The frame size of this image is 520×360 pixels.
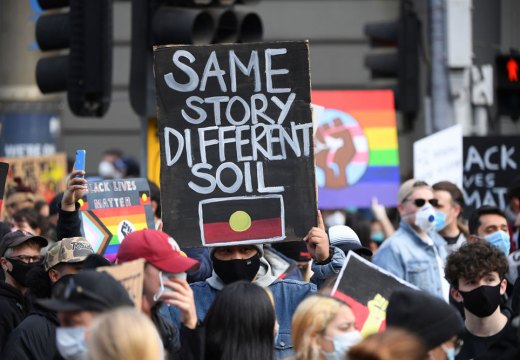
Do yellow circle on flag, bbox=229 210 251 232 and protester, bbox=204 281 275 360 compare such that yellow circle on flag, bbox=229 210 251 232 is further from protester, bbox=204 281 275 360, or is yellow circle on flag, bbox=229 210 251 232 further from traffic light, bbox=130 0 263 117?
traffic light, bbox=130 0 263 117

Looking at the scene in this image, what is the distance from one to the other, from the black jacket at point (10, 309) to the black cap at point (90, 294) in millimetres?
2032

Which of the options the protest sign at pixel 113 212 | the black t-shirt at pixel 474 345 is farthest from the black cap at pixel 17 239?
the black t-shirt at pixel 474 345

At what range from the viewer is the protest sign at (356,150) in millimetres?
10016

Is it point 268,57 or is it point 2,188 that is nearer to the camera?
point 268,57

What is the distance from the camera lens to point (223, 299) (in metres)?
4.88

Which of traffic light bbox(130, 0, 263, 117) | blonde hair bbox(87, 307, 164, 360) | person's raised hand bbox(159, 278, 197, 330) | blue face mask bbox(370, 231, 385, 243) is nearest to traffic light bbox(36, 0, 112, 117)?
traffic light bbox(130, 0, 263, 117)

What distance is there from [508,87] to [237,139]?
278 inches

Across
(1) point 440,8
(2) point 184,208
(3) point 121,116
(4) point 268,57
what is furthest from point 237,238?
(3) point 121,116

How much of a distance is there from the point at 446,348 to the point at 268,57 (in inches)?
83.1

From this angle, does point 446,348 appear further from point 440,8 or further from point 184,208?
point 440,8

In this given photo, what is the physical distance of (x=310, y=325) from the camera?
468 cm

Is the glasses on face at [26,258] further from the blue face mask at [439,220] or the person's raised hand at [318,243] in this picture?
the blue face mask at [439,220]

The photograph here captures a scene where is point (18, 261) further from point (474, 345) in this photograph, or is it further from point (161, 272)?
point (474, 345)

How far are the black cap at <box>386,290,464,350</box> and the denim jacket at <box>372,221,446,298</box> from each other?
2.94m
